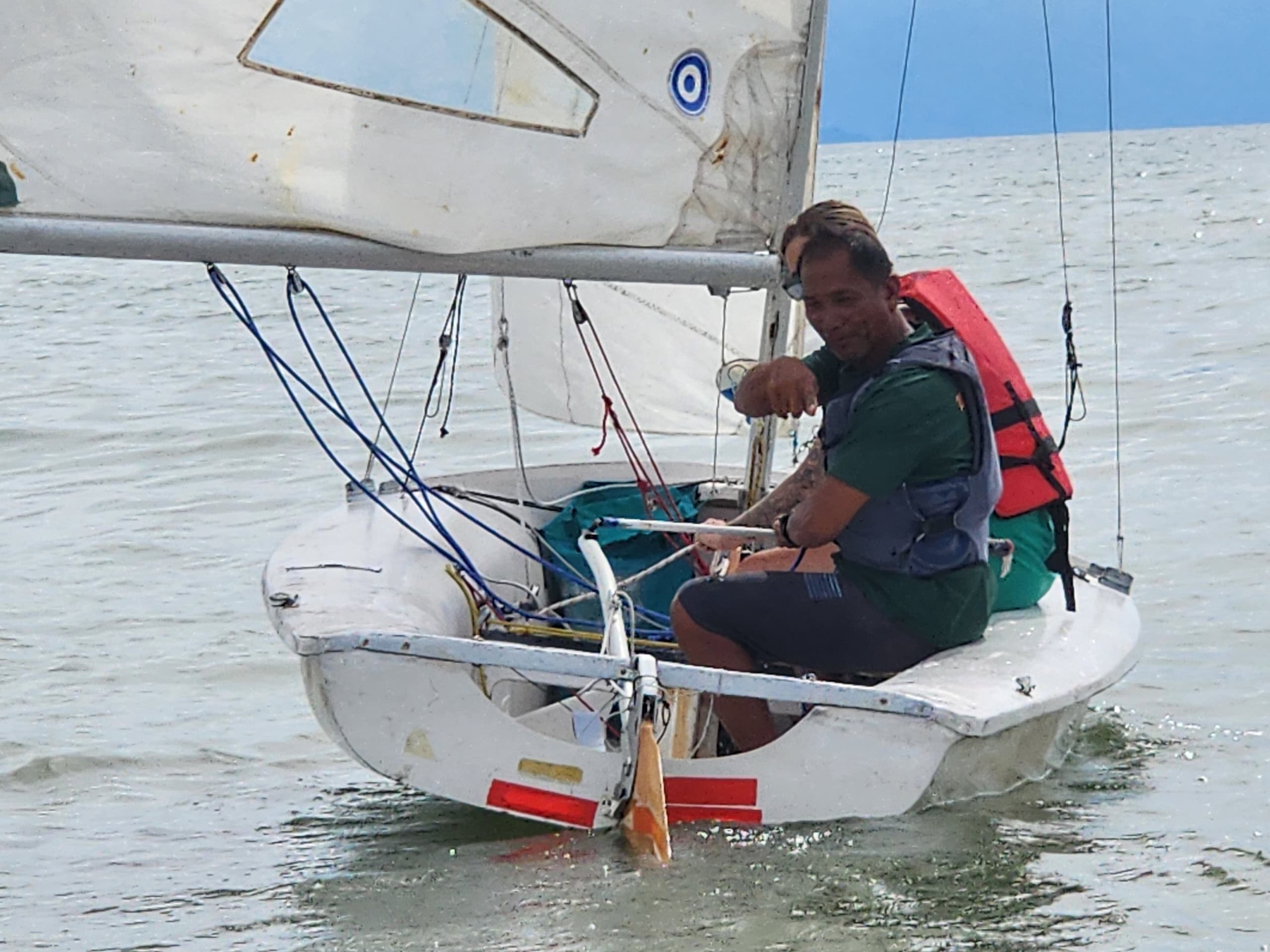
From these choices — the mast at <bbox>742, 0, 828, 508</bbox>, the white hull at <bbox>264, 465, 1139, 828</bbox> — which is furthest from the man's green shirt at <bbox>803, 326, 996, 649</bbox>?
the mast at <bbox>742, 0, 828, 508</bbox>

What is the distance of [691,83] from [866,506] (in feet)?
2.90

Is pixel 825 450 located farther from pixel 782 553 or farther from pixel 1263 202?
pixel 1263 202

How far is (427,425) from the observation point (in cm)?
959

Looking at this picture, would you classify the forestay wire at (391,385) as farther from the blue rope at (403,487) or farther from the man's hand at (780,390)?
the man's hand at (780,390)

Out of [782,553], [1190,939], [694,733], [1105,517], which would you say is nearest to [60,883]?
[694,733]

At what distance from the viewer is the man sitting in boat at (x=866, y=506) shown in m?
3.21

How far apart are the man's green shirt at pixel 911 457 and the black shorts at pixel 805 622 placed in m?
0.04

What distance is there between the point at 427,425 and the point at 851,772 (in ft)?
21.7

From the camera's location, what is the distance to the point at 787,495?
383cm

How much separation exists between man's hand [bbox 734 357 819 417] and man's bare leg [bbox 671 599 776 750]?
37 centimetres

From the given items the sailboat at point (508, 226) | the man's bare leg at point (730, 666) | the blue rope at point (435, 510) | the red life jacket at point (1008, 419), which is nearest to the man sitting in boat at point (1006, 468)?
the red life jacket at point (1008, 419)

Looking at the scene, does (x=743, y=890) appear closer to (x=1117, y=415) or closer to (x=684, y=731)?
(x=684, y=731)

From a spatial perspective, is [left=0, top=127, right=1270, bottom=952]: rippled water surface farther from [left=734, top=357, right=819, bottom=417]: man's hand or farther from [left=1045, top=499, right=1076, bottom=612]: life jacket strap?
[left=734, top=357, right=819, bottom=417]: man's hand

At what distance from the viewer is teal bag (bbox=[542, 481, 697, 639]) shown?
447 cm
